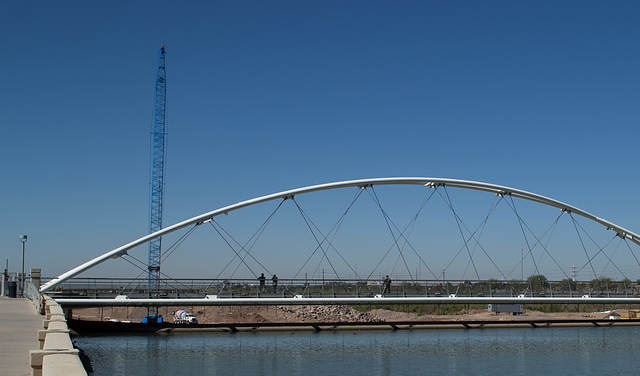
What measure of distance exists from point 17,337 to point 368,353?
22310 millimetres

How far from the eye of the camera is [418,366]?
3122 centimetres

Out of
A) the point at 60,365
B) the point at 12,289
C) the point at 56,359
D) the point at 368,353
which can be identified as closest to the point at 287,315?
the point at 368,353

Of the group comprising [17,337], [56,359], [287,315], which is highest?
[56,359]

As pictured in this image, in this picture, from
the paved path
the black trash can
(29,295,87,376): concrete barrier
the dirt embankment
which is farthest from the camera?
the dirt embankment

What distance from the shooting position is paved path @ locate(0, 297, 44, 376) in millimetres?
12312

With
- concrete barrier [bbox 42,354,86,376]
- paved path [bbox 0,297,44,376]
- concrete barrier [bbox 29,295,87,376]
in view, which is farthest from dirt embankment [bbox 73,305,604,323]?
concrete barrier [bbox 42,354,86,376]

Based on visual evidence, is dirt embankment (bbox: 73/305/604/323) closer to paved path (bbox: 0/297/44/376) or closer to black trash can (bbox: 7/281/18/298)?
black trash can (bbox: 7/281/18/298)

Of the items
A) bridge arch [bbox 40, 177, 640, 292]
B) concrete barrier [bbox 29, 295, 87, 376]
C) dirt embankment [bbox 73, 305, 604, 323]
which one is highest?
bridge arch [bbox 40, 177, 640, 292]

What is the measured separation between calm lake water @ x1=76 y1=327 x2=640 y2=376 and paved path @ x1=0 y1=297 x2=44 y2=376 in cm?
502

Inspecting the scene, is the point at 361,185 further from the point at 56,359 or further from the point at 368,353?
the point at 56,359

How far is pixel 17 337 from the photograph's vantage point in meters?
16.8

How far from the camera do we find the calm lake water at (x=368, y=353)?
29.8 meters

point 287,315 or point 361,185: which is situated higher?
point 361,185

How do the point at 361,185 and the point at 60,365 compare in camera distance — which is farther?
the point at 361,185
